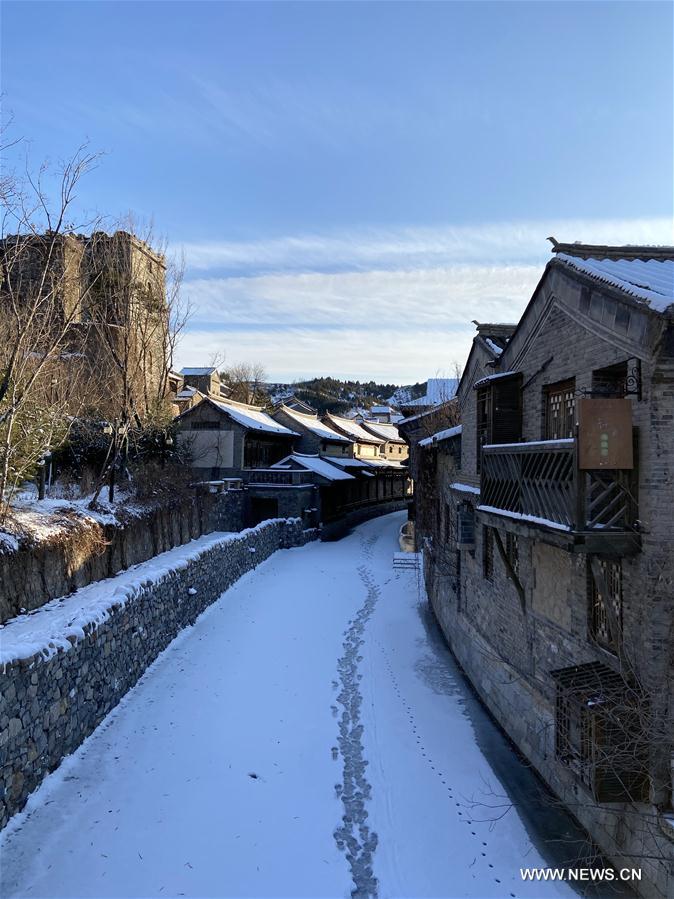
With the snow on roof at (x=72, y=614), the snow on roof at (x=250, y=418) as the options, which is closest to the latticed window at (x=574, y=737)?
the snow on roof at (x=72, y=614)

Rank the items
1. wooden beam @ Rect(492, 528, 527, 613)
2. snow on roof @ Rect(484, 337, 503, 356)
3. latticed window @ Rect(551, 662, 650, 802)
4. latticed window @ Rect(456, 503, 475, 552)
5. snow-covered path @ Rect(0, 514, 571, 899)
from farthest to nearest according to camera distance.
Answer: latticed window @ Rect(456, 503, 475, 552) → snow on roof @ Rect(484, 337, 503, 356) → wooden beam @ Rect(492, 528, 527, 613) → snow-covered path @ Rect(0, 514, 571, 899) → latticed window @ Rect(551, 662, 650, 802)

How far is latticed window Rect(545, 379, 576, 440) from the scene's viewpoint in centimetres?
849

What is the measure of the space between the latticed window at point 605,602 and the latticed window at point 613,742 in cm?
74

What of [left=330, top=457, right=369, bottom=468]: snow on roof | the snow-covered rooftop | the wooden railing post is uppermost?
the snow-covered rooftop

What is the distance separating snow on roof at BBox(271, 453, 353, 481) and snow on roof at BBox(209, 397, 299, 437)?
209cm

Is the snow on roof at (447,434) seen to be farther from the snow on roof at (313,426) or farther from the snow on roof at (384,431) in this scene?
the snow on roof at (384,431)

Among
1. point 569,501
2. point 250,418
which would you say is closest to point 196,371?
point 250,418

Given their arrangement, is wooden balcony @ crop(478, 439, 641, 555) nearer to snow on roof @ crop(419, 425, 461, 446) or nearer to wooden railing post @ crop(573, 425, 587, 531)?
wooden railing post @ crop(573, 425, 587, 531)

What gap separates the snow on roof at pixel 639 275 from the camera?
240 inches

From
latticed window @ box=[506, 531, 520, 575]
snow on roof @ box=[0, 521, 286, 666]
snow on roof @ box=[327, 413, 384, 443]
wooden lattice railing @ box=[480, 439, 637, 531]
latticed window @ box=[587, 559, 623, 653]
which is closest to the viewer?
wooden lattice railing @ box=[480, 439, 637, 531]

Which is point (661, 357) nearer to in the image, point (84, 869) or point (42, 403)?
point (84, 869)

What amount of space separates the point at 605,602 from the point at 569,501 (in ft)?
4.31

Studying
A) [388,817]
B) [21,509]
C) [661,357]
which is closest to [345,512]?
[21,509]

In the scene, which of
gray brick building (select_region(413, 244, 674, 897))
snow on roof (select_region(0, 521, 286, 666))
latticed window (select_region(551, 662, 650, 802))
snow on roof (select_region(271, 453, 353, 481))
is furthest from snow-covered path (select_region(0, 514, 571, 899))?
snow on roof (select_region(271, 453, 353, 481))
